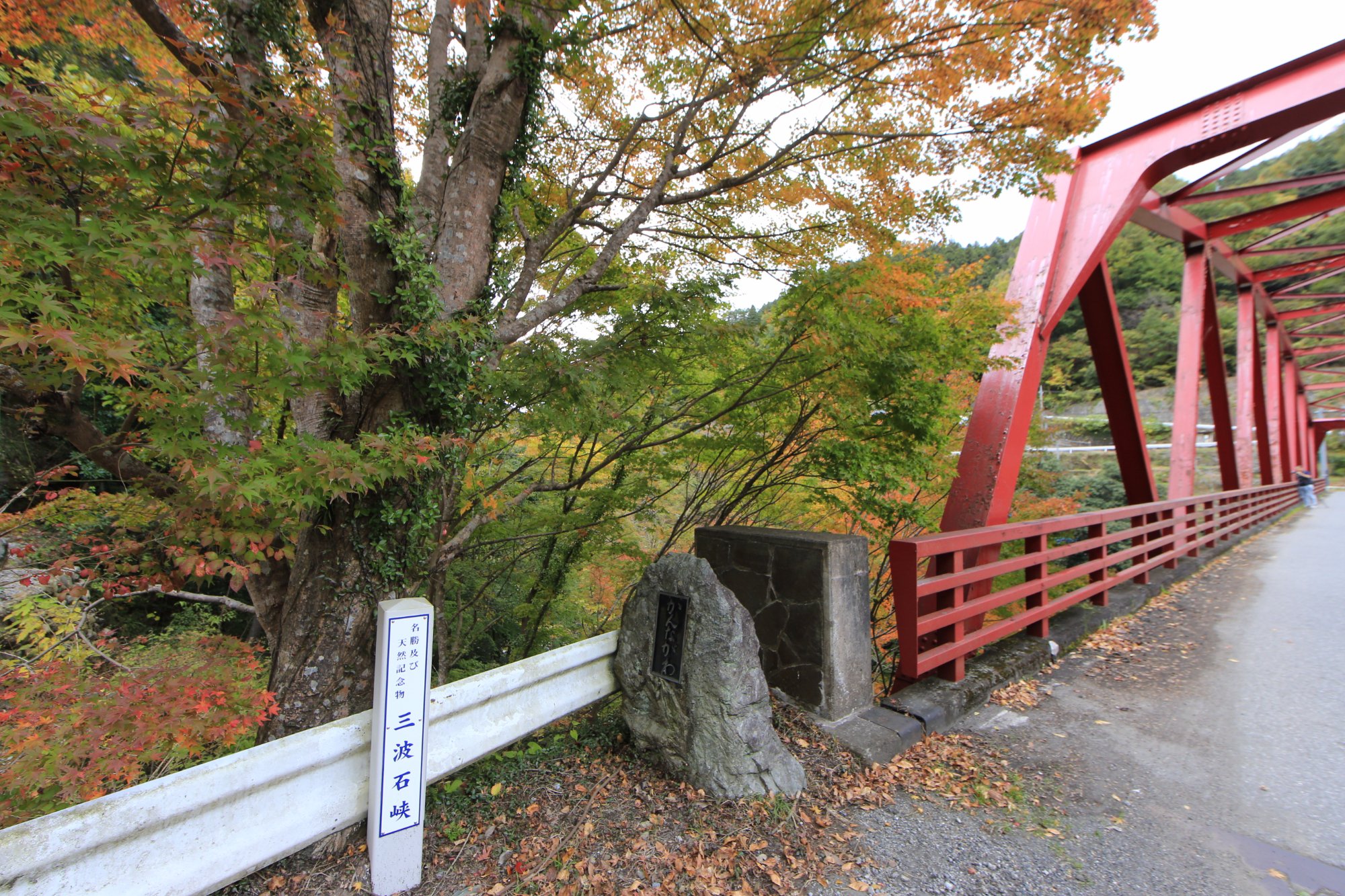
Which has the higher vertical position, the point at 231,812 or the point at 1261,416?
the point at 1261,416

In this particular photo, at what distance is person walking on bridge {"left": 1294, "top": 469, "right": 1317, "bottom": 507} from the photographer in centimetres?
1902

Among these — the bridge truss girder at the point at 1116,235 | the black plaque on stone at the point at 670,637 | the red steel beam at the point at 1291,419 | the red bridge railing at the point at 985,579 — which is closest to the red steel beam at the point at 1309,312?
the red steel beam at the point at 1291,419

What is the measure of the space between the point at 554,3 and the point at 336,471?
2.69m

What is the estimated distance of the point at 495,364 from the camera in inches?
125

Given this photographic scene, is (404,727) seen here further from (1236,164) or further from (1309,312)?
(1309,312)

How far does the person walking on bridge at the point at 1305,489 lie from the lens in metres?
19.0

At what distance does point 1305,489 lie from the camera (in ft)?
62.5

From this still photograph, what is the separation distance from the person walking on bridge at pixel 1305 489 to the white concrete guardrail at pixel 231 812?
27.0 m

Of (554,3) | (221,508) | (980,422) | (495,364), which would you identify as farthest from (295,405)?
(980,422)

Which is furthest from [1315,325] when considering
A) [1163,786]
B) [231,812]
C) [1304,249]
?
[231,812]

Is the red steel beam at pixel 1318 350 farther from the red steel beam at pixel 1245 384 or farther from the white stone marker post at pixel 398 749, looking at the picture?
the white stone marker post at pixel 398 749

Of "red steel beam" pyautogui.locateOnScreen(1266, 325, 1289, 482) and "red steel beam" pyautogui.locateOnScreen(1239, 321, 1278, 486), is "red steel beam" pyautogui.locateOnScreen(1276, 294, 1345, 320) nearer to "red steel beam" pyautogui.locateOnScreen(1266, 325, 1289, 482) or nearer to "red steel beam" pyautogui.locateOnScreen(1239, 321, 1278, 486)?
"red steel beam" pyautogui.locateOnScreen(1266, 325, 1289, 482)

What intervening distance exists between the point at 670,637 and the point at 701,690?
0.89 ft

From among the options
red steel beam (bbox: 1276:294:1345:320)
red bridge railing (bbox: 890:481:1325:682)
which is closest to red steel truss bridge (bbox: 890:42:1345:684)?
red bridge railing (bbox: 890:481:1325:682)
